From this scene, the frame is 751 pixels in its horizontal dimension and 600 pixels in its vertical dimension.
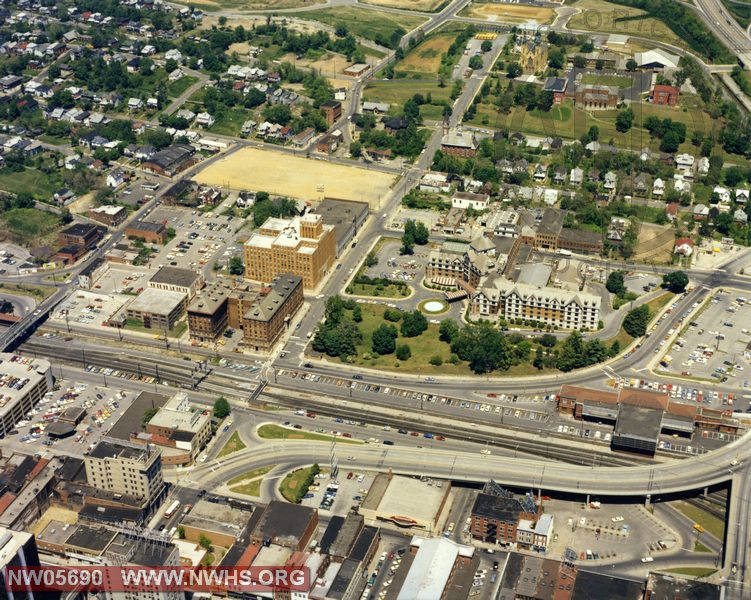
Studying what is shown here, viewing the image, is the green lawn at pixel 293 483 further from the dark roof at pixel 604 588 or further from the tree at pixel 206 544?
the dark roof at pixel 604 588

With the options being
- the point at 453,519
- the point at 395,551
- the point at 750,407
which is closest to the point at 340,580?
the point at 395,551

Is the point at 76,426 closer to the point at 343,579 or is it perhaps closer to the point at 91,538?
the point at 91,538

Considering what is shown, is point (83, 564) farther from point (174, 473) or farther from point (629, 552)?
point (629, 552)

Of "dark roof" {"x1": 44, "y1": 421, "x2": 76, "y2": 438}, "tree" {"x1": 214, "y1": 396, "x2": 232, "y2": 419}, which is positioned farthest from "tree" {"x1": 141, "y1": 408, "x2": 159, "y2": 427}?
"dark roof" {"x1": 44, "y1": 421, "x2": 76, "y2": 438}

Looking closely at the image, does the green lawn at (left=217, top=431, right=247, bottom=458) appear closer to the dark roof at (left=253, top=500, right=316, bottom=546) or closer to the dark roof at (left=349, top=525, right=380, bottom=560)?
the dark roof at (left=253, top=500, right=316, bottom=546)

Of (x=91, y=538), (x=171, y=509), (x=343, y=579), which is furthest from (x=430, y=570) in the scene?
(x=91, y=538)

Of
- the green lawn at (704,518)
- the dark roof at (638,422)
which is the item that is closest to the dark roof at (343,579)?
the dark roof at (638,422)

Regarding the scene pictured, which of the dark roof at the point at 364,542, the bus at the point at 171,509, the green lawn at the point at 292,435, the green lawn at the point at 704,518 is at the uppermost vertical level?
the dark roof at the point at 364,542
